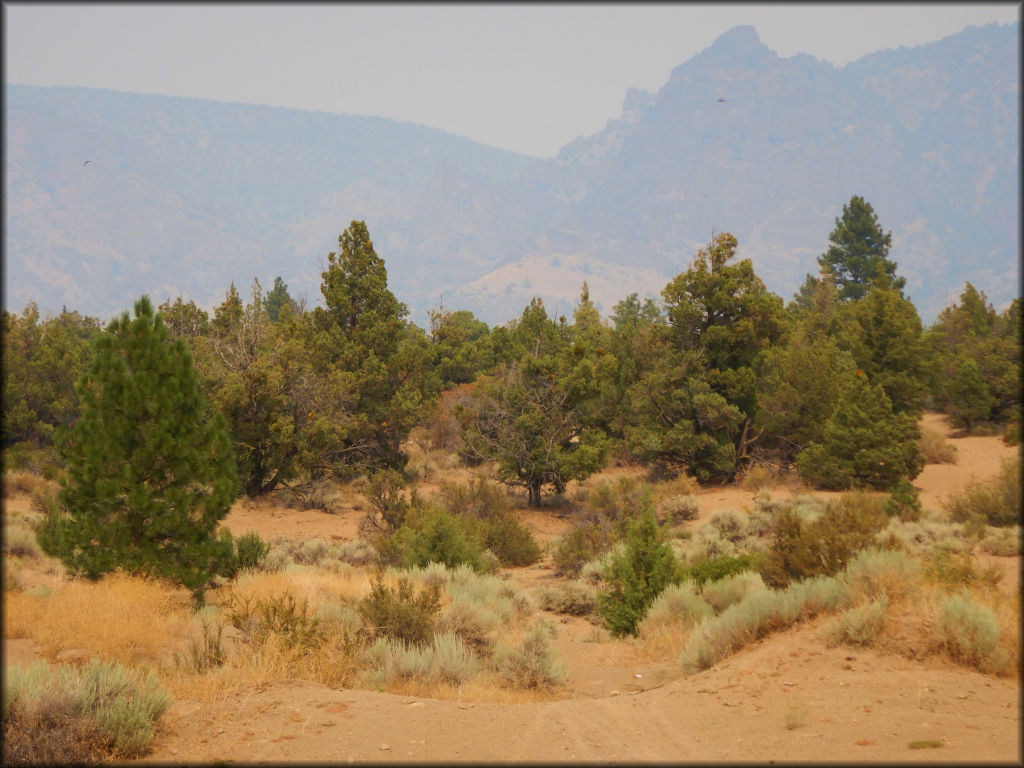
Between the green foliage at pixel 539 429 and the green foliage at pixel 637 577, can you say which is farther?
the green foliage at pixel 539 429

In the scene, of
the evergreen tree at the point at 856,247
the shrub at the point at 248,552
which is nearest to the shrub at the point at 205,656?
the shrub at the point at 248,552

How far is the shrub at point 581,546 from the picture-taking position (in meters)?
19.1

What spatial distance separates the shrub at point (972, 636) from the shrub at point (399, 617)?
613 cm

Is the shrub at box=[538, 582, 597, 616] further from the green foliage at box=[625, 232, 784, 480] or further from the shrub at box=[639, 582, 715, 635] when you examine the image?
the green foliage at box=[625, 232, 784, 480]

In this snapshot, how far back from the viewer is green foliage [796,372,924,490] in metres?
25.3

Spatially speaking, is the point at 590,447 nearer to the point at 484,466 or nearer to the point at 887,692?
the point at 484,466

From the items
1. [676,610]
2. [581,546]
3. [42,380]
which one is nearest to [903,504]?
[581,546]

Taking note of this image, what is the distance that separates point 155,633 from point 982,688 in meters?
9.55

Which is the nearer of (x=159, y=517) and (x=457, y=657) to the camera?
(x=457, y=657)

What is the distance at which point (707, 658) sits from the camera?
970cm

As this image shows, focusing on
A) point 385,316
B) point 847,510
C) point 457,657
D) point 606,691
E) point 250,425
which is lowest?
point 606,691

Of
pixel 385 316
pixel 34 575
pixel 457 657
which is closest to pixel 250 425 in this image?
pixel 385 316

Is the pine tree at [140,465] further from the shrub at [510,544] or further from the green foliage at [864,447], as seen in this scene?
the green foliage at [864,447]

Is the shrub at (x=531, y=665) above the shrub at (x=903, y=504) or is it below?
below
